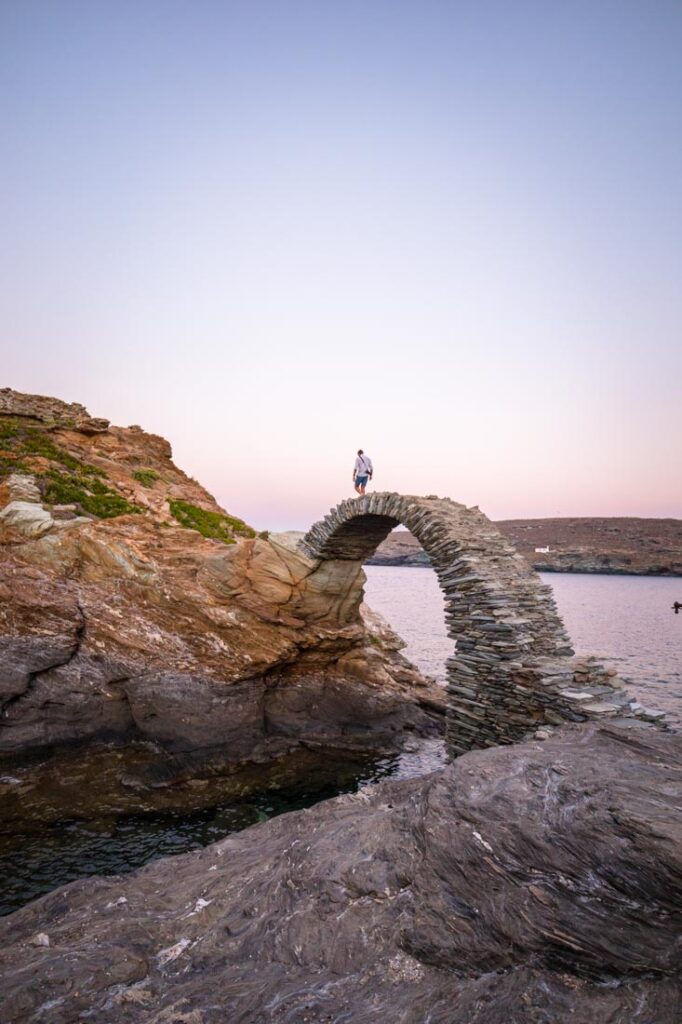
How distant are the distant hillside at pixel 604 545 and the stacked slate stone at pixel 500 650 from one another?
109523 mm

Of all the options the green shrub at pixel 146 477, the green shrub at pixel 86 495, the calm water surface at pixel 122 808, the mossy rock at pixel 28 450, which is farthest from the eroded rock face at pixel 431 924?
the green shrub at pixel 146 477

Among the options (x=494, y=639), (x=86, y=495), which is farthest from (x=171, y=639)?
(x=494, y=639)

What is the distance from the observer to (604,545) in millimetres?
122938

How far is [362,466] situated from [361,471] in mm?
230

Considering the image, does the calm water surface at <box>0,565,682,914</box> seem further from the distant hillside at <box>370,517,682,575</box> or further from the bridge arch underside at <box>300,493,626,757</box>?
the distant hillside at <box>370,517,682,575</box>

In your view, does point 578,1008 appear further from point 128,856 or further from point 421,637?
point 421,637

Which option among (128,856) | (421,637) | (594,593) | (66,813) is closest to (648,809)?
(128,856)

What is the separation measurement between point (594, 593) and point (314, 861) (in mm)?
88109

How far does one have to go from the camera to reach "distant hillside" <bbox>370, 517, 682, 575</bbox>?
11631cm

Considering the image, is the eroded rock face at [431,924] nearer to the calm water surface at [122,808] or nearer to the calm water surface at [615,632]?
the calm water surface at [122,808]

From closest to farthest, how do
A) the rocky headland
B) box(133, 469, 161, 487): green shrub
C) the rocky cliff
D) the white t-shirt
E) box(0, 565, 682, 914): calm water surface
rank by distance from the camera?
the rocky headland, box(0, 565, 682, 914): calm water surface, the rocky cliff, the white t-shirt, box(133, 469, 161, 487): green shrub

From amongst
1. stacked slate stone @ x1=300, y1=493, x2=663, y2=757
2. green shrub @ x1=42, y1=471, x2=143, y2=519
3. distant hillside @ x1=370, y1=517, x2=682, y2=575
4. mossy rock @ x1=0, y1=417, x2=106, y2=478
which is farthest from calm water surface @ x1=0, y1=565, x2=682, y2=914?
distant hillside @ x1=370, y1=517, x2=682, y2=575

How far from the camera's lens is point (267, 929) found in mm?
5516

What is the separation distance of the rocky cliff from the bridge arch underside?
5511 mm
